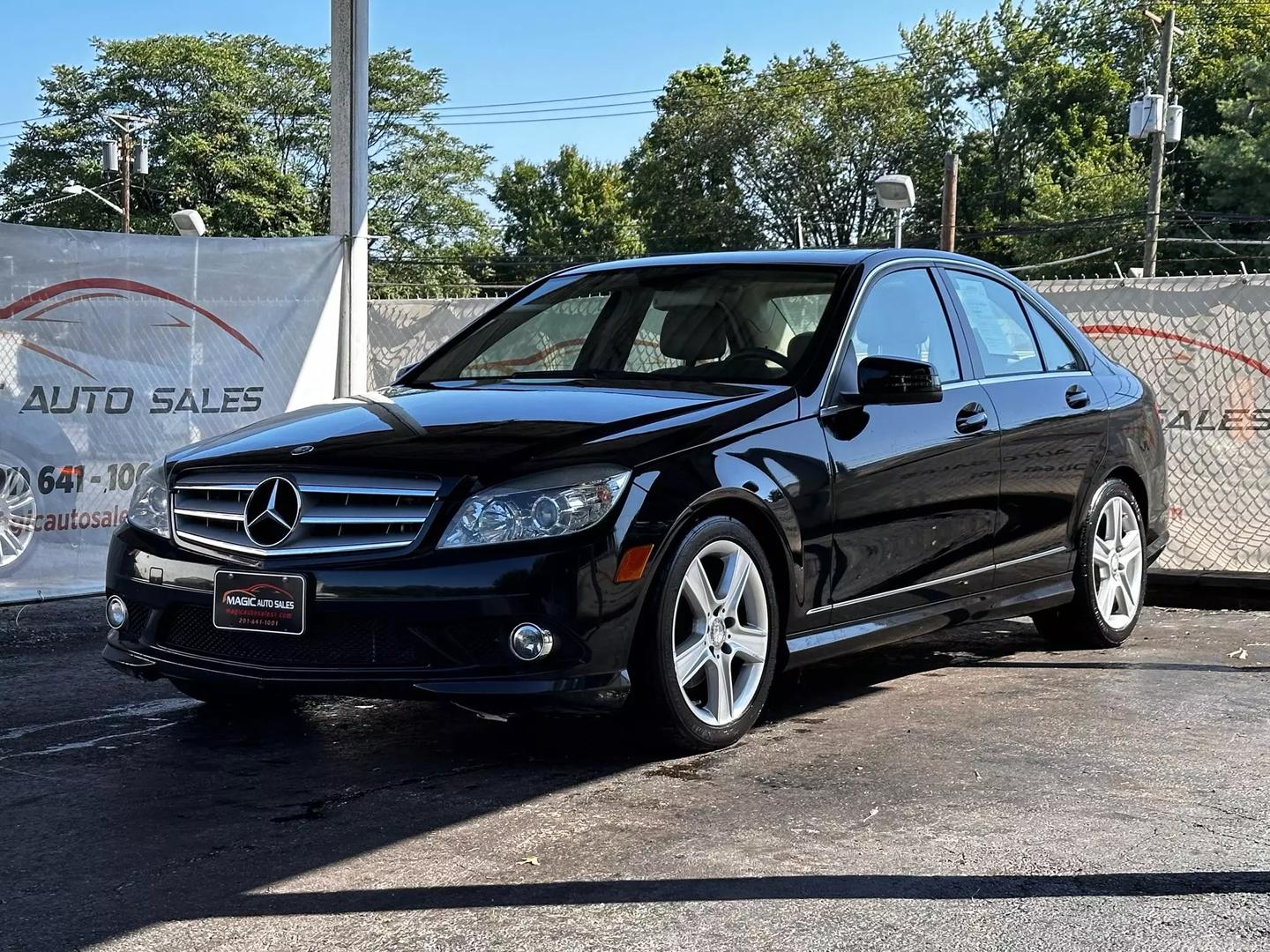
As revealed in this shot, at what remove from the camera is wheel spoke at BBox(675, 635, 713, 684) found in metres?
4.65

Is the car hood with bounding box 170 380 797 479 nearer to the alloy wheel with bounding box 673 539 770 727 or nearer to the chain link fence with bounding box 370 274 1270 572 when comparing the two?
the alloy wheel with bounding box 673 539 770 727

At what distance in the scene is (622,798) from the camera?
169 inches

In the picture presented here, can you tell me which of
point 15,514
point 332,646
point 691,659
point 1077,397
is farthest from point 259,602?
point 15,514

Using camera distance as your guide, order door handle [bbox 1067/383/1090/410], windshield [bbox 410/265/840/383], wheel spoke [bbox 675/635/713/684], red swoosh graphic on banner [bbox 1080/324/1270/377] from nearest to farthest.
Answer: wheel spoke [bbox 675/635/713/684]
windshield [bbox 410/265/840/383]
door handle [bbox 1067/383/1090/410]
red swoosh graphic on banner [bbox 1080/324/1270/377]

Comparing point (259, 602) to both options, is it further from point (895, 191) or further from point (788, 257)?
point (895, 191)

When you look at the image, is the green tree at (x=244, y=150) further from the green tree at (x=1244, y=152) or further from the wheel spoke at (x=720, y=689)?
the wheel spoke at (x=720, y=689)

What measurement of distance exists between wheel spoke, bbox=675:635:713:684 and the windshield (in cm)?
102

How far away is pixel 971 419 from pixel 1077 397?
3.23 feet

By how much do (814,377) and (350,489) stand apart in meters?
1.60

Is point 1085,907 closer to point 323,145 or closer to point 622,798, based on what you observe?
point 622,798

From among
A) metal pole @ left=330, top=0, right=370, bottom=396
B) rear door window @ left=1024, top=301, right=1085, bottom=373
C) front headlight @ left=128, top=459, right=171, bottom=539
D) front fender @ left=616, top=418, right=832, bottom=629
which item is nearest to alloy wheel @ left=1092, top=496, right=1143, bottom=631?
rear door window @ left=1024, top=301, right=1085, bottom=373

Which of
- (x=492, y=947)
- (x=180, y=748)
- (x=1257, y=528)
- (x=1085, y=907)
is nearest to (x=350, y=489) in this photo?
(x=180, y=748)

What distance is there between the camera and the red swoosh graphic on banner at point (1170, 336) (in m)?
8.62

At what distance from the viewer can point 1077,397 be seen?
6656mm
